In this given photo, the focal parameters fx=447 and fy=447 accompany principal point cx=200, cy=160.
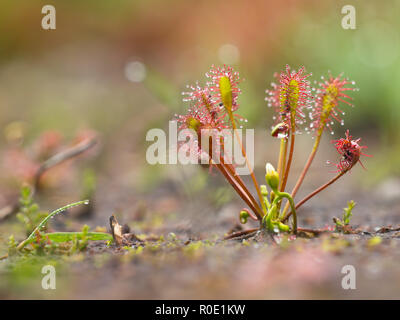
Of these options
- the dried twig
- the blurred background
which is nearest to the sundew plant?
the blurred background

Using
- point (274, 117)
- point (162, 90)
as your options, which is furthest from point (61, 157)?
point (274, 117)

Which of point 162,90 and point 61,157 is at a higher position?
point 162,90

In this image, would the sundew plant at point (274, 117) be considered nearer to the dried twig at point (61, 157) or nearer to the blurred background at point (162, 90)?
the blurred background at point (162, 90)

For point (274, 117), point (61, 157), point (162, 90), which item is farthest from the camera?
point (162, 90)

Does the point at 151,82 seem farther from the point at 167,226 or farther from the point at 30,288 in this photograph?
the point at 30,288

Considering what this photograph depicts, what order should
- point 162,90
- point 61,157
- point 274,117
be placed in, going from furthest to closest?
point 162,90 < point 61,157 < point 274,117

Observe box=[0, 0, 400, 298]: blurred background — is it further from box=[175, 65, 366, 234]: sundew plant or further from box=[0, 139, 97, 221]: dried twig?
box=[175, 65, 366, 234]: sundew plant

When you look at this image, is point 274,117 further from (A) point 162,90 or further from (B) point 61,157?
(A) point 162,90

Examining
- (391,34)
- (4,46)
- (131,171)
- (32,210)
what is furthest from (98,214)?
(4,46)
